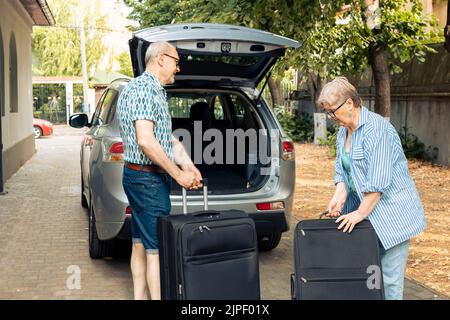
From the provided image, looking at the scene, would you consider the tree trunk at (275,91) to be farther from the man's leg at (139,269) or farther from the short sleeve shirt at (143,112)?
the short sleeve shirt at (143,112)

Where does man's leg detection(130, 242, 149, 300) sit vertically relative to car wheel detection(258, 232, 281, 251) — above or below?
above

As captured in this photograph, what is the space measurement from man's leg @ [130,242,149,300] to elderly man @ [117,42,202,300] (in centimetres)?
18

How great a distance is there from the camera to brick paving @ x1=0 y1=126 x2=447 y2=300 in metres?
5.62

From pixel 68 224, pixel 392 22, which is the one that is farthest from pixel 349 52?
pixel 68 224

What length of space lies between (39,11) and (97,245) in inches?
420

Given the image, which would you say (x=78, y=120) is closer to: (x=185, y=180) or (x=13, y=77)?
(x=185, y=180)

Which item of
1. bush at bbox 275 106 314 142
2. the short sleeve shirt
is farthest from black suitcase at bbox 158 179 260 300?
bush at bbox 275 106 314 142

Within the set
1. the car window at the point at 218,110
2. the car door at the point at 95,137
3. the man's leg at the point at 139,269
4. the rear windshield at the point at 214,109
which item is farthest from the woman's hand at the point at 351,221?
the car window at the point at 218,110

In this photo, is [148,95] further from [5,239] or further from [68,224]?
[68,224]

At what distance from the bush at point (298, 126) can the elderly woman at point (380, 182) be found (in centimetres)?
1962

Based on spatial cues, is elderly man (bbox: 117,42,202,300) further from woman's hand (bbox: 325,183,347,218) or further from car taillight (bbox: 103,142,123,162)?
car taillight (bbox: 103,142,123,162)

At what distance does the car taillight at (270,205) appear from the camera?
239 inches

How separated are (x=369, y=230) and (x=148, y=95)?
158 centimetres

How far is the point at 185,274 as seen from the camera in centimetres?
386
